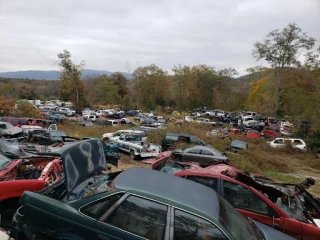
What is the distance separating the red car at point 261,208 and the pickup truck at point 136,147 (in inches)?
362

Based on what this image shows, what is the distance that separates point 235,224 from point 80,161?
7.30ft

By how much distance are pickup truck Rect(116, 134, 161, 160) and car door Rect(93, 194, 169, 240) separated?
1114 centimetres

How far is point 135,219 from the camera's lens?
9.50 feet

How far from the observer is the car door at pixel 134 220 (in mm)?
2799

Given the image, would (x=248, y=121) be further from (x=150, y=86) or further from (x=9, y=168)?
(x=9, y=168)

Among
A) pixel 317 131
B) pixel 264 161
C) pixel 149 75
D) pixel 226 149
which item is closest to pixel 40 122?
pixel 226 149

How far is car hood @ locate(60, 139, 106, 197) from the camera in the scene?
3488 mm

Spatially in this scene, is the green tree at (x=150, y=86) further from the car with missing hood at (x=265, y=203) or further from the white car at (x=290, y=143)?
the car with missing hood at (x=265, y=203)

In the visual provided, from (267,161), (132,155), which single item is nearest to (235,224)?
(132,155)

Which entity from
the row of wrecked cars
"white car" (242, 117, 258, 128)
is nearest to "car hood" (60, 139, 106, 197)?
the row of wrecked cars

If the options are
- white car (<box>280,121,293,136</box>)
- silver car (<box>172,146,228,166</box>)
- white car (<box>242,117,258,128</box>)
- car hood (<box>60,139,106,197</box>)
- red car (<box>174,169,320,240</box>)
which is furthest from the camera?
white car (<box>242,117,258,128</box>)

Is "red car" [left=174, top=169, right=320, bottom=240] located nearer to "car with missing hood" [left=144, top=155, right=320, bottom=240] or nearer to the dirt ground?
"car with missing hood" [left=144, top=155, right=320, bottom=240]

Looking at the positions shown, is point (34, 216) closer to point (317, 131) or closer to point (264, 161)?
point (264, 161)

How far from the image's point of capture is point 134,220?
2893mm
